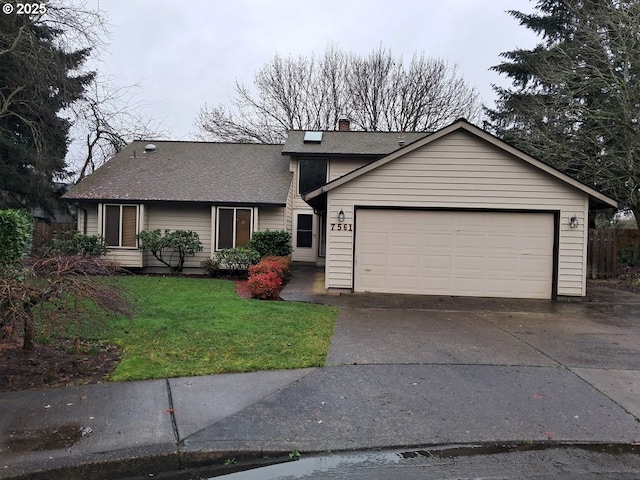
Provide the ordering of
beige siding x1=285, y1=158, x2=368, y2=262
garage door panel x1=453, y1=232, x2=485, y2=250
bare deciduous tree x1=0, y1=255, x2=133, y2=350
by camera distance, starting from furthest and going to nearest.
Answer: beige siding x1=285, y1=158, x2=368, y2=262
garage door panel x1=453, y1=232, x2=485, y2=250
bare deciduous tree x1=0, y1=255, x2=133, y2=350

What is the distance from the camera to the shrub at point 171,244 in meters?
14.6

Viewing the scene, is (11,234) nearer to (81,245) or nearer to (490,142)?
(81,245)

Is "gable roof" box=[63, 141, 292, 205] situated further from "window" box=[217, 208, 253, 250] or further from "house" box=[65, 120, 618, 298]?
"house" box=[65, 120, 618, 298]

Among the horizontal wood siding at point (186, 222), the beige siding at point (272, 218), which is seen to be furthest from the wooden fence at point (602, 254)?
the horizontal wood siding at point (186, 222)

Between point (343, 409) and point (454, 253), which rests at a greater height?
point (454, 253)

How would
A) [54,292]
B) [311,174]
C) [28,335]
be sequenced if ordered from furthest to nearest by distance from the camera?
[311,174] → [28,335] → [54,292]

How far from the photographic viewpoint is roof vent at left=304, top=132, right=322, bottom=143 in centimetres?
1861

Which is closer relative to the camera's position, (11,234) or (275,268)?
(11,234)

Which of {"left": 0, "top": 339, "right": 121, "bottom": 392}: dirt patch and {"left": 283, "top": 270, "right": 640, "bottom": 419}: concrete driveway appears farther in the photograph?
{"left": 283, "top": 270, "right": 640, "bottom": 419}: concrete driveway

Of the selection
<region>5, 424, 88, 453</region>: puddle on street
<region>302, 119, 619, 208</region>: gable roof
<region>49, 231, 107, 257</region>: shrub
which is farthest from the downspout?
<region>5, 424, 88, 453</region>: puddle on street

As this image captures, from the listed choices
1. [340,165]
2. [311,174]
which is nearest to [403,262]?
[340,165]

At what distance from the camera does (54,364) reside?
5.29m

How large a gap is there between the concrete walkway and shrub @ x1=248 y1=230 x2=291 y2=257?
8342 mm

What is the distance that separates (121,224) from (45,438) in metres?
12.8
